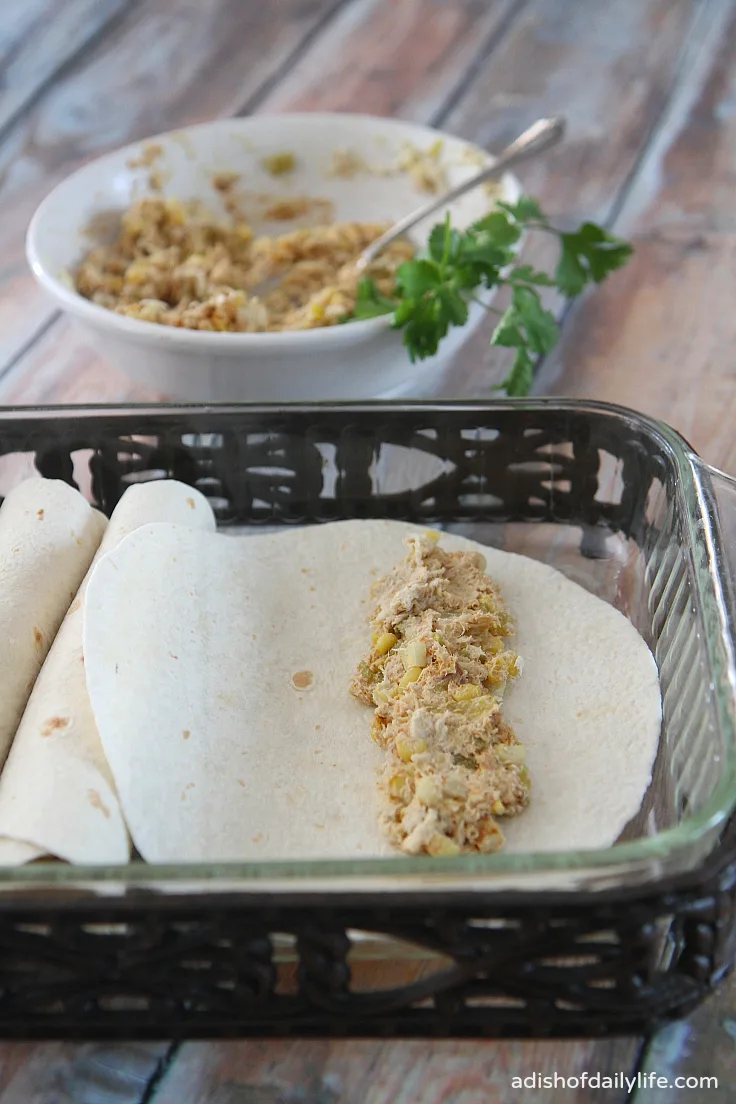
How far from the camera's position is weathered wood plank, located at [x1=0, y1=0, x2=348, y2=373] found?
92.7 inches

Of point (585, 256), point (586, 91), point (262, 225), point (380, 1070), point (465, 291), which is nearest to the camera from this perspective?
point (380, 1070)

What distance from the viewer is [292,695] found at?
3.72 ft

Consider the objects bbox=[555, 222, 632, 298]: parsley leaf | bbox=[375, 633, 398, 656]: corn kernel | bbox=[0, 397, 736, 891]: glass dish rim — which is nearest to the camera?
bbox=[0, 397, 736, 891]: glass dish rim

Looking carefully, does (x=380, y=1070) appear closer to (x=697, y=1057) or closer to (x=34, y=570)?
(x=697, y=1057)

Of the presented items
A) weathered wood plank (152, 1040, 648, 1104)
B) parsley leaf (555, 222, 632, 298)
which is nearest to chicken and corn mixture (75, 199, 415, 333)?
parsley leaf (555, 222, 632, 298)

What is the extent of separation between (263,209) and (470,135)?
70cm

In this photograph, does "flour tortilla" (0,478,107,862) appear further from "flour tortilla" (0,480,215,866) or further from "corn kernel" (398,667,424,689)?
"corn kernel" (398,667,424,689)

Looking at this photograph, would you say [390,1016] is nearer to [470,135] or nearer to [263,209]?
[263,209]

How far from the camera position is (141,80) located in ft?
8.87

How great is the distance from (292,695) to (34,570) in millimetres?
Answer: 287

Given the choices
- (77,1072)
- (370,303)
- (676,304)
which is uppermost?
(370,303)

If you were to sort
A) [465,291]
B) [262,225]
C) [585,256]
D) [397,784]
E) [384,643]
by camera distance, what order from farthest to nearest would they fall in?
[262,225] < [585,256] < [465,291] < [384,643] < [397,784]

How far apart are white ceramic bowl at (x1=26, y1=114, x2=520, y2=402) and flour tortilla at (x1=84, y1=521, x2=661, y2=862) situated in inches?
10.6

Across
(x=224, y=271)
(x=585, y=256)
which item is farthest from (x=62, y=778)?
(x=585, y=256)
